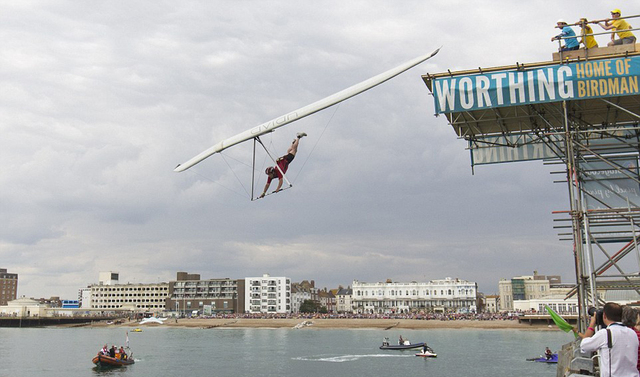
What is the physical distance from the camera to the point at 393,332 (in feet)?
396

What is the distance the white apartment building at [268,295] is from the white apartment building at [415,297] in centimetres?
2284

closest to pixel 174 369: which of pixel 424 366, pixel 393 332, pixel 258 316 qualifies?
pixel 424 366

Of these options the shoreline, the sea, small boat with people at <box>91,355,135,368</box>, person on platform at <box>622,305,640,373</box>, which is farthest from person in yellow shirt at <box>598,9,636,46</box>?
the shoreline

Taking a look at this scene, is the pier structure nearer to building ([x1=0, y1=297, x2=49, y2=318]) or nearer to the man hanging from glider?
the man hanging from glider

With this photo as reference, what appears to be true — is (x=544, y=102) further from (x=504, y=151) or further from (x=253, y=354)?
(x=253, y=354)

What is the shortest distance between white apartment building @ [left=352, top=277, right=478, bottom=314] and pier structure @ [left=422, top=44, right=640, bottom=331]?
15829 cm

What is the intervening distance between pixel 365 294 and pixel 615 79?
574 ft

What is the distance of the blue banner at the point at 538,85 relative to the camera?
20.9m

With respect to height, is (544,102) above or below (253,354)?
above

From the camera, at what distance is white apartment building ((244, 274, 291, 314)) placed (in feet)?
608

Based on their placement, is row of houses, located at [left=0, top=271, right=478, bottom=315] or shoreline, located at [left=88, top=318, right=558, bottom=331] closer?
shoreline, located at [left=88, top=318, right=558, bottom=331]

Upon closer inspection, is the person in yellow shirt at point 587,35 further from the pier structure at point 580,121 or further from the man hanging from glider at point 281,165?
the man hanging from glider at point 281,165

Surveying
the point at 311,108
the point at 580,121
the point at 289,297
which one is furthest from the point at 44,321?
the point at 580,121

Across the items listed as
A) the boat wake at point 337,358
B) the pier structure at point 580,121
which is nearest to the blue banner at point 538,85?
the pier structure at point 580,121
